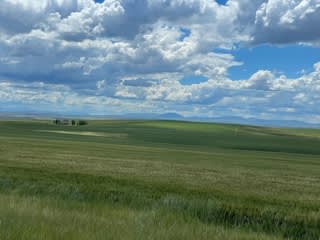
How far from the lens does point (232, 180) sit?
89.7ft

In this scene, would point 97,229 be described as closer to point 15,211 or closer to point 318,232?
point 15,211

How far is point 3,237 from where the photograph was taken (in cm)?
664

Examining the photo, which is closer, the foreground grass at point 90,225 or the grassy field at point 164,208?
the foreground grass at point 90,225

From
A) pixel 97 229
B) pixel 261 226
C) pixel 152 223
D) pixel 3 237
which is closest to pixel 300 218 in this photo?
pixel 261 226

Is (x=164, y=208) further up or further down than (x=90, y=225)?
further down

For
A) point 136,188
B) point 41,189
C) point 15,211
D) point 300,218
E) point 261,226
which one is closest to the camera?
point 15,211

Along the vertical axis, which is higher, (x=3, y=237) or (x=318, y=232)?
(x=3, y=237)

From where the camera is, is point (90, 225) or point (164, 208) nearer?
point (90, 225)

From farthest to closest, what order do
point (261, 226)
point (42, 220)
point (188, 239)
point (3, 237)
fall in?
1. point (261, 226)
2. point (42, 220)
3. point (188, 239)
4. point (3, 237)

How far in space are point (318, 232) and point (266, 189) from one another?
12.4 meters

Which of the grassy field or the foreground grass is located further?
the grassy field

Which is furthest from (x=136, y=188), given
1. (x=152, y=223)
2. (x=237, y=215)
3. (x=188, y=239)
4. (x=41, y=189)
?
(x=188, y=239)

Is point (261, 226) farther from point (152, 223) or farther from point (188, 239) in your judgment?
point (188, 239)

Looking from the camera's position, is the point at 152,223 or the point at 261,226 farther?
the point at 261,226
